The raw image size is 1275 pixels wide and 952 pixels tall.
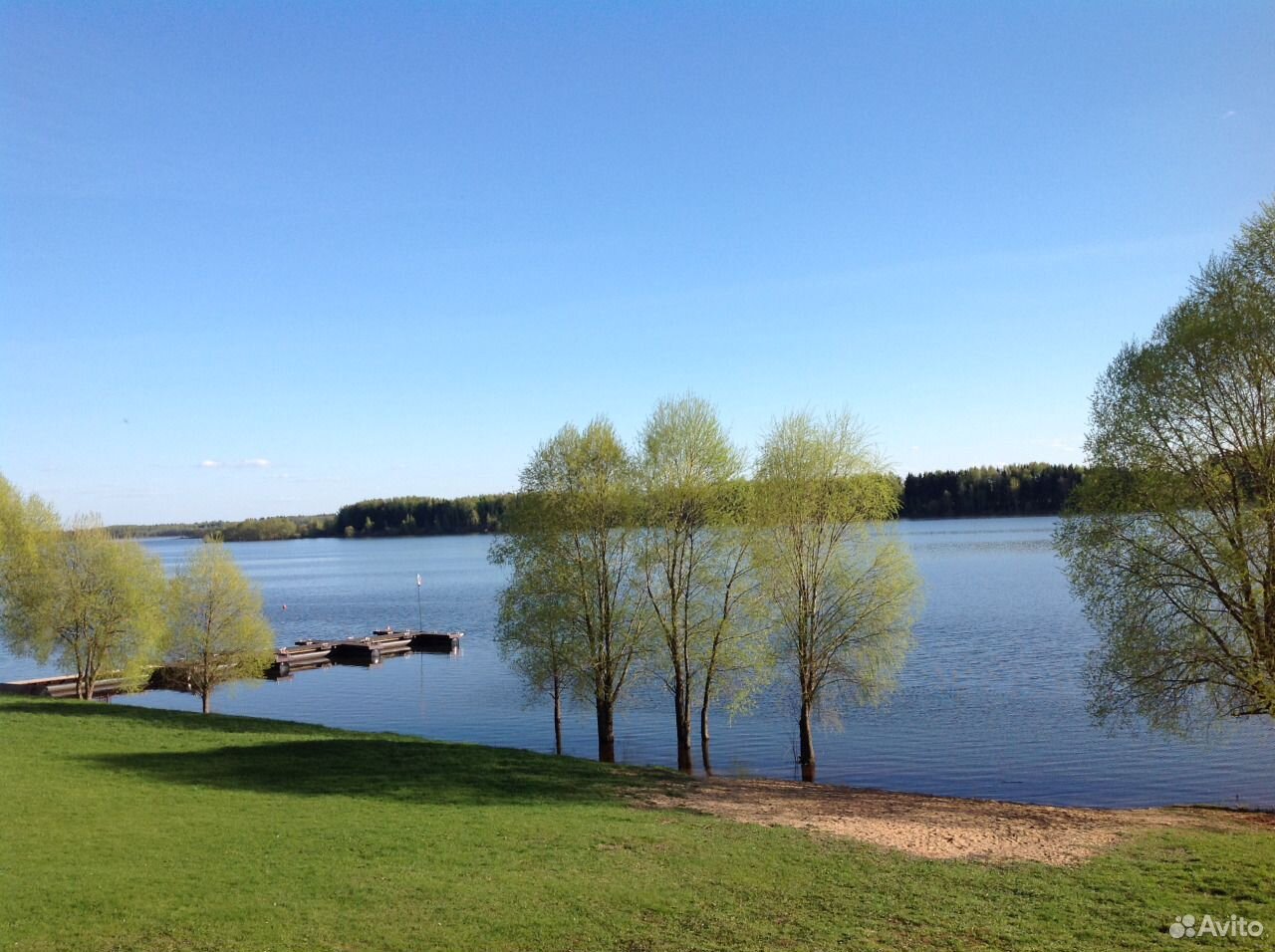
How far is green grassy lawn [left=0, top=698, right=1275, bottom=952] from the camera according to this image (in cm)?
1214

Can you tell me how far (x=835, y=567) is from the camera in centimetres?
3247

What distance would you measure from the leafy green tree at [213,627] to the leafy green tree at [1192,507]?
41800 millimetres

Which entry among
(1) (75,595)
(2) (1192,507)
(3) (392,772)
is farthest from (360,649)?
(2) (1192,507)

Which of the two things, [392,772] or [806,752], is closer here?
[392,772]

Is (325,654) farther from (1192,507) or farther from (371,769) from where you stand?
(1192,507)

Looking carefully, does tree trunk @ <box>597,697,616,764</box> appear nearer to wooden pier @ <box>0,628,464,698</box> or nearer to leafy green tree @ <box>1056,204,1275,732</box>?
leafy green tree @ <box>1056,204,1275,732</box>

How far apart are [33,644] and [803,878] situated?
43801 millimetres

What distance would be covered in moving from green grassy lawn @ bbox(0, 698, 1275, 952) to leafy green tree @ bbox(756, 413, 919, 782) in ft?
39.2

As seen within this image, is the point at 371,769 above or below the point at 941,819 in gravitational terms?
above

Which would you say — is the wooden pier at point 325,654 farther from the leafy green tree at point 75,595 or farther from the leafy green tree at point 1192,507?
the leafy green tree at point 1192,507

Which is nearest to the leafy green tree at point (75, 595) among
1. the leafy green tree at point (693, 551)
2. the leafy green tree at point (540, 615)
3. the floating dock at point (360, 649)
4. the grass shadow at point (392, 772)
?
the floating dock at point (360, 649)

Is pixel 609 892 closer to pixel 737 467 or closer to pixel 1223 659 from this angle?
pixel 1223 659

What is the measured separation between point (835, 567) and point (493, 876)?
20541 millimetres

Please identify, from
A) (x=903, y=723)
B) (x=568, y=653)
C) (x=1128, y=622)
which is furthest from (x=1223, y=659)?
(x=568, y=653)
